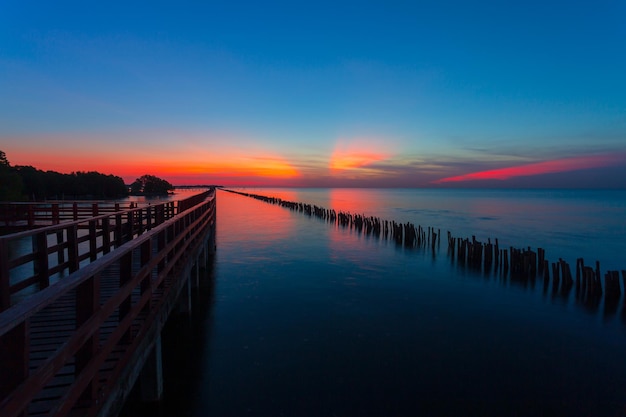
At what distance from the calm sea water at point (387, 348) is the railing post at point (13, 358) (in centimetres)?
489

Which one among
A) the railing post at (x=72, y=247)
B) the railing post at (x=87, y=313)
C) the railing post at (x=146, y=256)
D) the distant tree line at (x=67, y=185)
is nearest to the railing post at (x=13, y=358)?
the railing post at (x=87, y=313)

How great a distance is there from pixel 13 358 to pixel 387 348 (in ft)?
27.6

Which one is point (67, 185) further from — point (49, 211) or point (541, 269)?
point (541, 269)

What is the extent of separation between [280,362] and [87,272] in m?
6.23

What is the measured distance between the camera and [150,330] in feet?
17.4

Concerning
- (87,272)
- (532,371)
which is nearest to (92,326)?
(87,272)

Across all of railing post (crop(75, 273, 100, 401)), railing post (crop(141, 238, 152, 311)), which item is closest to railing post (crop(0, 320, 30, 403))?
railing post (crop(75, 273, 100, 401))

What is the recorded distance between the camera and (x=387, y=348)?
9.09 metres

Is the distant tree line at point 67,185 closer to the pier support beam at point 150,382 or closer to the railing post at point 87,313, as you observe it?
the pier support beam at point 150,382

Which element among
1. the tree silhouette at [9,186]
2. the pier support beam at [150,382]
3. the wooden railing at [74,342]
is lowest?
the pier support beam at [150,382]

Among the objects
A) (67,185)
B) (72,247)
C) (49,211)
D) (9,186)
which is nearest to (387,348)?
(72,247)

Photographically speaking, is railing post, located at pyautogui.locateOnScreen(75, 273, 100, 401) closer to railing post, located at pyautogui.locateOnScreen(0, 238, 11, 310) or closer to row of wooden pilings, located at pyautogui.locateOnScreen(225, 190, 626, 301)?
railing post, located at pyautogui.locateOnScreen(0, 238, 11, 310)

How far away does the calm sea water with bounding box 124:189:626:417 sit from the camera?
6.84 metres

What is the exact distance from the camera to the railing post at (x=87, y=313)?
3.06 m
